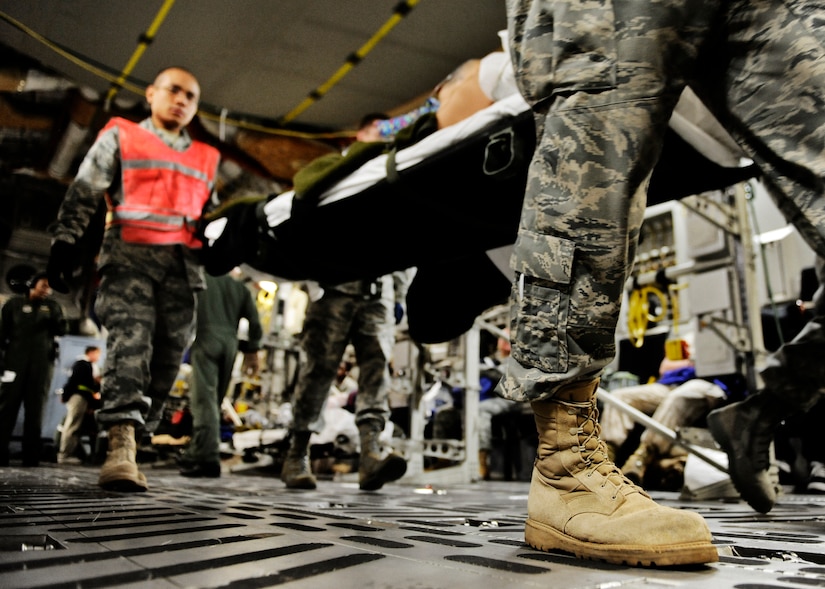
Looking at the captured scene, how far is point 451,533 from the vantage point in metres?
1.05

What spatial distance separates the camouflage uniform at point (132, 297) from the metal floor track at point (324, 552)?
2.27 ft

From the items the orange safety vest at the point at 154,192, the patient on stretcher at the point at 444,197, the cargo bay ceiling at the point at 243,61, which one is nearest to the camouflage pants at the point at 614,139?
the patient on stretcher at the point at 444,197

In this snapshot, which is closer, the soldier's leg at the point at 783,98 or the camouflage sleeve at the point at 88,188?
the soldier's leg at the point at 783,98

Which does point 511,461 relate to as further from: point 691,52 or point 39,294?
point 39,294

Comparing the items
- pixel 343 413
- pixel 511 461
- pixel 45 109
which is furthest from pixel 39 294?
pixel 511 461

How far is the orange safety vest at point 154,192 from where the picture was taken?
2240 mm

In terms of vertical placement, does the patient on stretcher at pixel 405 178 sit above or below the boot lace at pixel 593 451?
above

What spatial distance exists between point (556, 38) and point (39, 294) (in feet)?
16.7

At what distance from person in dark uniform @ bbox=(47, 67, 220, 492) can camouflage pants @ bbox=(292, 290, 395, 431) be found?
57cm

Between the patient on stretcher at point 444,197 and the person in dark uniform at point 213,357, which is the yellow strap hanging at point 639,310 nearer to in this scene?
the patient on stretcher at point 444,197

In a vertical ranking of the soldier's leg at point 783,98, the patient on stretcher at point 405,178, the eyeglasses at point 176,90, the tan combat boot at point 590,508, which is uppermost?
the eyeglasses at point 176,90

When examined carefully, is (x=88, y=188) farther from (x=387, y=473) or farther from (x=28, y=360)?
(x=28, y=360)

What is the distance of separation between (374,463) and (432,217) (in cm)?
135

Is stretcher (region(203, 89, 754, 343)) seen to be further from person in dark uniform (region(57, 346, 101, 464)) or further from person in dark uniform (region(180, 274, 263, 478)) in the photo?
person in dark uniform (region(57, 346, 101, 464))
